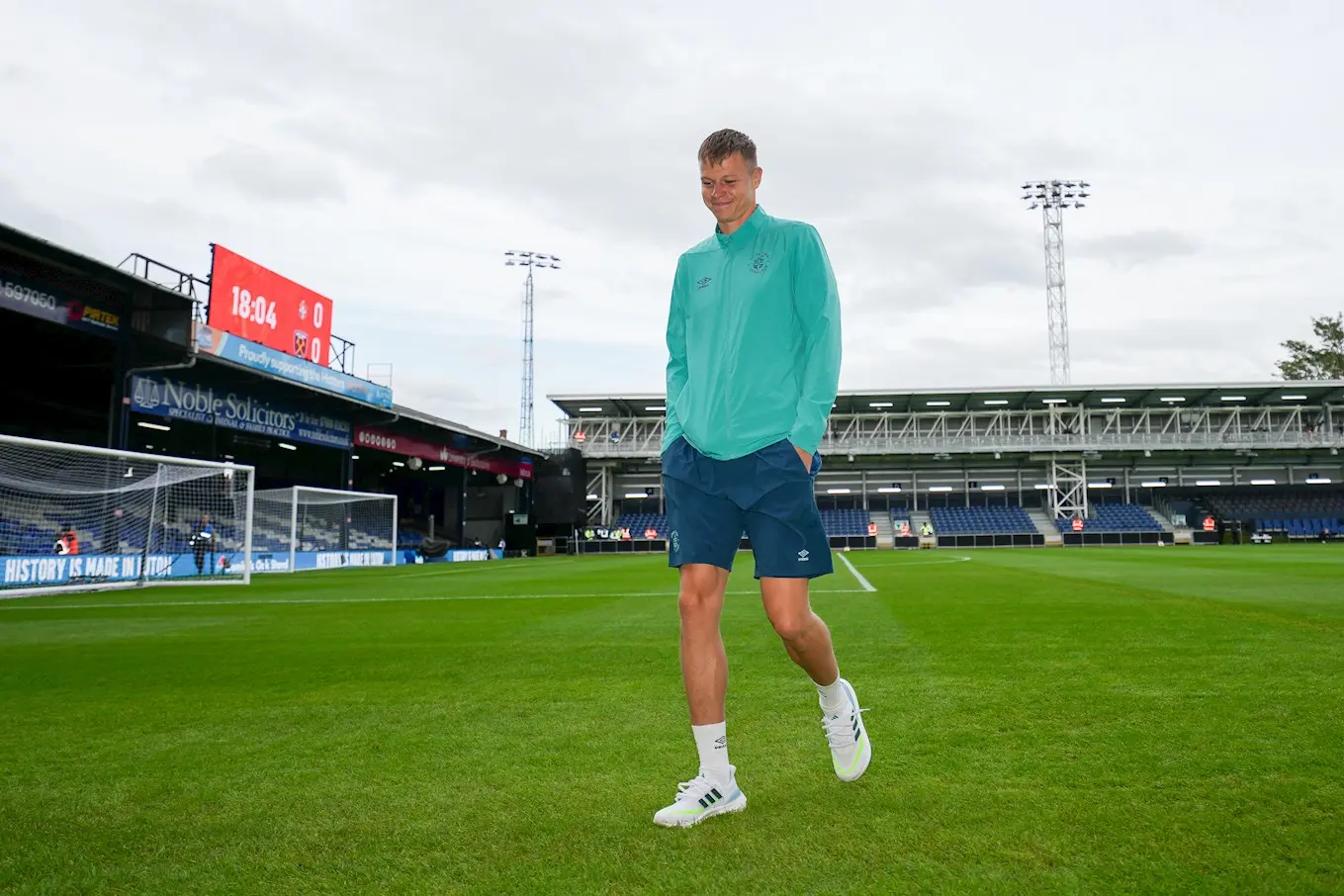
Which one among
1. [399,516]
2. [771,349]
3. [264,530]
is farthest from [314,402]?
[771,349]

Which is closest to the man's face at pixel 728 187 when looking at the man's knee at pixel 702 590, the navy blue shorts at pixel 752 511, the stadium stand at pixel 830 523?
the navy blue shorts at pixel 752 511

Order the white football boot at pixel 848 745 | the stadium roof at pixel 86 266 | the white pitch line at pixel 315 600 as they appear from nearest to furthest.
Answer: the white football boot at pixel 848 745
the white pitch line at pixel 315 600
the stadium roof at pixel 86 266

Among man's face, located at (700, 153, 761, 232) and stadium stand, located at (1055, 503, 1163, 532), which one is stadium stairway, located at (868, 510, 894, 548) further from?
man's face, located at (700, 153, 761, 232)

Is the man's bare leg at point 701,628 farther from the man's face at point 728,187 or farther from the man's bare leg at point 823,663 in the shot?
the man's face at point 728,187

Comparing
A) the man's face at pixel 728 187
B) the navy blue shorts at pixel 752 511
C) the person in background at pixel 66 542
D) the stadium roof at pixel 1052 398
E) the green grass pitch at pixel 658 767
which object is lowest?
the green grass pitch at pixel 658 767

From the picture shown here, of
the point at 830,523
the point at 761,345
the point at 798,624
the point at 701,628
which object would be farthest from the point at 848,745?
the point at 830,523

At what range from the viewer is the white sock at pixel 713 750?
102 inches

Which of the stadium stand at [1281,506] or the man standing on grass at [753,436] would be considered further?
the stadium stand at [1281,506]

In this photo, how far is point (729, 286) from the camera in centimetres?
303

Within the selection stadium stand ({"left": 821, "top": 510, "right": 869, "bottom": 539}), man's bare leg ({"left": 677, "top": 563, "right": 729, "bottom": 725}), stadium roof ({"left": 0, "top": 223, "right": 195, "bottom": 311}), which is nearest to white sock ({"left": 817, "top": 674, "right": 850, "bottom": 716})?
man's bare leg ({"left": 677, "top": 563, "right": 729, "bottom": 725})

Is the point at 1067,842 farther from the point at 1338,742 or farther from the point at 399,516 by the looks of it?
the point at 399,516

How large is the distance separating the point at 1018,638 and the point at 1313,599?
4791mm

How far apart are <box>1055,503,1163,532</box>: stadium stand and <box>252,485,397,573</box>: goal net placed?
1388 inches

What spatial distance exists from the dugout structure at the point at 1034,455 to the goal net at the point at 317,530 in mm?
21489
